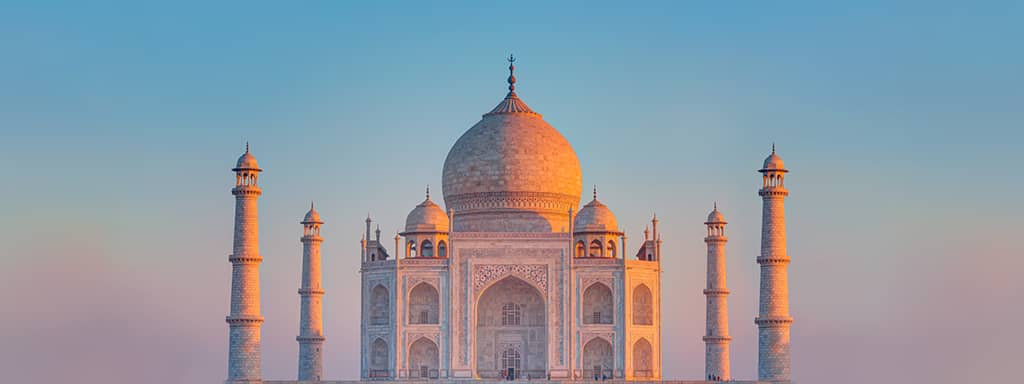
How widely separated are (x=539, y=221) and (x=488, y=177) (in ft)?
6.36

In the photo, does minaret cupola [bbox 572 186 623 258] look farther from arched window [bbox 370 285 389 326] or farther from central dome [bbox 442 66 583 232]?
arched window [bbox 370 285 389 326]

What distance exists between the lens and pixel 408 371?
50.2m

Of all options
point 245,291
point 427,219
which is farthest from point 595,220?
point 245,291

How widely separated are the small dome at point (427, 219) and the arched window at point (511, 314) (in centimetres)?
272

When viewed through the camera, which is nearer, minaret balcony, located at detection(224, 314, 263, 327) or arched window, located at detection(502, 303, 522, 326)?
minaret balcony, located at detection(224, 314, 263, 327)

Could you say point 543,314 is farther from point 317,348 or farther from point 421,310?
point 317,348

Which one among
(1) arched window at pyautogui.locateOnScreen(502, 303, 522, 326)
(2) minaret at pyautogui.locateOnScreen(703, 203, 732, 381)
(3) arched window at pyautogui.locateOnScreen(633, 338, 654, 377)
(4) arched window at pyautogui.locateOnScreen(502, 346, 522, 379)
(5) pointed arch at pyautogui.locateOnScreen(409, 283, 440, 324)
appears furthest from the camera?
(2) minaret at pyautogui.locateOnScreen(703, 203, 732, 381)

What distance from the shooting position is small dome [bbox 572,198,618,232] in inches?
2047

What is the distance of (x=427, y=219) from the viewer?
171 feet

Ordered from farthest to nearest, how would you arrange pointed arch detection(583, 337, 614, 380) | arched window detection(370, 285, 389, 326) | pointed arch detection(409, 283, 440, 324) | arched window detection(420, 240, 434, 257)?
1. arched window detection(420, 240, 434, 257)
2. arched window detection(370, 285, 389, 326)
3. pointed arch detection(409, 283, 440, 324)
4. pointed arch detection(583, 337, 614, 380)

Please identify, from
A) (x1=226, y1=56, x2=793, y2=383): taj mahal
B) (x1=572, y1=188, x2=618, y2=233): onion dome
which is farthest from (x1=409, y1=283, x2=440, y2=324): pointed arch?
(x1=572, y1=188, x2=618, y2=233): onion dome

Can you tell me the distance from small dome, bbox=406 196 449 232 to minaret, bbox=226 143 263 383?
16.0 feet

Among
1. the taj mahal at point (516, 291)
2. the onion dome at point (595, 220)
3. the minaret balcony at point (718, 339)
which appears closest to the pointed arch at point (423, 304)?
the taj mahal at point (516, 291)

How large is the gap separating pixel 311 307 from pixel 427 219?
4846 mm
